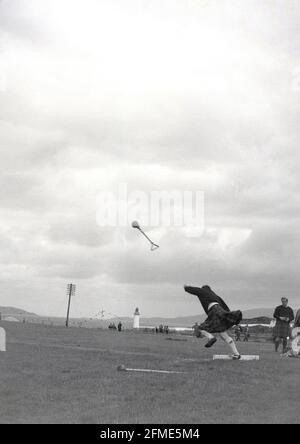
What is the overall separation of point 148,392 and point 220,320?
5435mm

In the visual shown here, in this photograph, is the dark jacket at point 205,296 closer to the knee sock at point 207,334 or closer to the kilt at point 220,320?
→ the kilt at point 220,320

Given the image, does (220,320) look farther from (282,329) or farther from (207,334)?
(282,329)

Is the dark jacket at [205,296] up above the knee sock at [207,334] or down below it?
above

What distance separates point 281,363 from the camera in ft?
61.1

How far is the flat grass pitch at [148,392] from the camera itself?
10.1 metres

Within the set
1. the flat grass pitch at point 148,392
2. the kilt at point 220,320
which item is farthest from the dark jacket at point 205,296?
the flat grass pitch at point 148,392

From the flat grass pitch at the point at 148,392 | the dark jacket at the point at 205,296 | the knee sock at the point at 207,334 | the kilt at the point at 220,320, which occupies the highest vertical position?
the dark jacket at the point at 205,296

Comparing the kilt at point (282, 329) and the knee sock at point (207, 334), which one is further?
the kilt at point (282, 329)

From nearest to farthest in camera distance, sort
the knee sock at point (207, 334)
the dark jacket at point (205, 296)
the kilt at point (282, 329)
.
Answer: the knee sock at point (207, 334) < the dark jacket at point (205, 296) < the kilt at point (282, 329)

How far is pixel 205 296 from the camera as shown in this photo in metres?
17.8

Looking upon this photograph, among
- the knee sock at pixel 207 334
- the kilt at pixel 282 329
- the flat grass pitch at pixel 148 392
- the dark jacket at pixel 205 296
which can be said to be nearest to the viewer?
the flat grass pitch at pixel 148 392

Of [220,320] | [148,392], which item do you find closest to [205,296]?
[220,320]

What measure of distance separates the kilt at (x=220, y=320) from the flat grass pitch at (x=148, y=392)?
0.87m

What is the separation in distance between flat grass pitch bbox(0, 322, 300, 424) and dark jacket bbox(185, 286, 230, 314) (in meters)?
1.50
